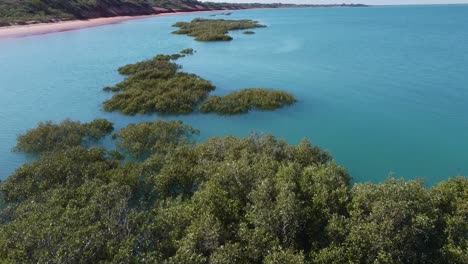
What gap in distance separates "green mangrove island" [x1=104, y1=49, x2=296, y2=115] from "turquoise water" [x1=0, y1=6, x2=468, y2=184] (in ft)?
4.44

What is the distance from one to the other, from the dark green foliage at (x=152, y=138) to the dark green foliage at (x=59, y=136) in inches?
87.5

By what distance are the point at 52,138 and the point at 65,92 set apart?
17.8 m

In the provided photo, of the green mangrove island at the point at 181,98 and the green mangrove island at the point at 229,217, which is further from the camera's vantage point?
the green mangrove island at the point at 181,98

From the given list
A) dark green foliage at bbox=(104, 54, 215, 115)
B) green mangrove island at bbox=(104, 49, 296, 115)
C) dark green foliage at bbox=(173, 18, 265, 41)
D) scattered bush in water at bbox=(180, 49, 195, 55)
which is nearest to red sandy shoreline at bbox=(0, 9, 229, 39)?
dark green foliage at bbox=(173, 18, 265, 41)

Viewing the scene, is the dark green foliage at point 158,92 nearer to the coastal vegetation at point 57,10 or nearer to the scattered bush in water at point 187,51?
the scattered bush in water at point 187,51

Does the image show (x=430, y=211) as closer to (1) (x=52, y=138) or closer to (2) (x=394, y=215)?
(2) (x=394, y=215)

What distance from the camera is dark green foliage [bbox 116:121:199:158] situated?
27031 millimetres

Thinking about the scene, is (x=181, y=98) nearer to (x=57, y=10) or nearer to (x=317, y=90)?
(x=317, y=90)

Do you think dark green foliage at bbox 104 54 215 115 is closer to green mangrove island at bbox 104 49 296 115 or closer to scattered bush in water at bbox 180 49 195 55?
green mangrove island at bbox 104 49 296 115

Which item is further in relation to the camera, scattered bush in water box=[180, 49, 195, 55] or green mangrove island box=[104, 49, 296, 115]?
scattered bush in water box=[180, 49, 195, 55]

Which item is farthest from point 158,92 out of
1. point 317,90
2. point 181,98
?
point 317,90

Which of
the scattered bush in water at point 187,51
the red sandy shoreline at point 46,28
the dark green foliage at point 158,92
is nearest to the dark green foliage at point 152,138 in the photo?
the dark green foliage at point 158,92

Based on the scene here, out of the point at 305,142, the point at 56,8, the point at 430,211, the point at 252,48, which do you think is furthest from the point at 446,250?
the point at 56,8

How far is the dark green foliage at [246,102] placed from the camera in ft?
119
